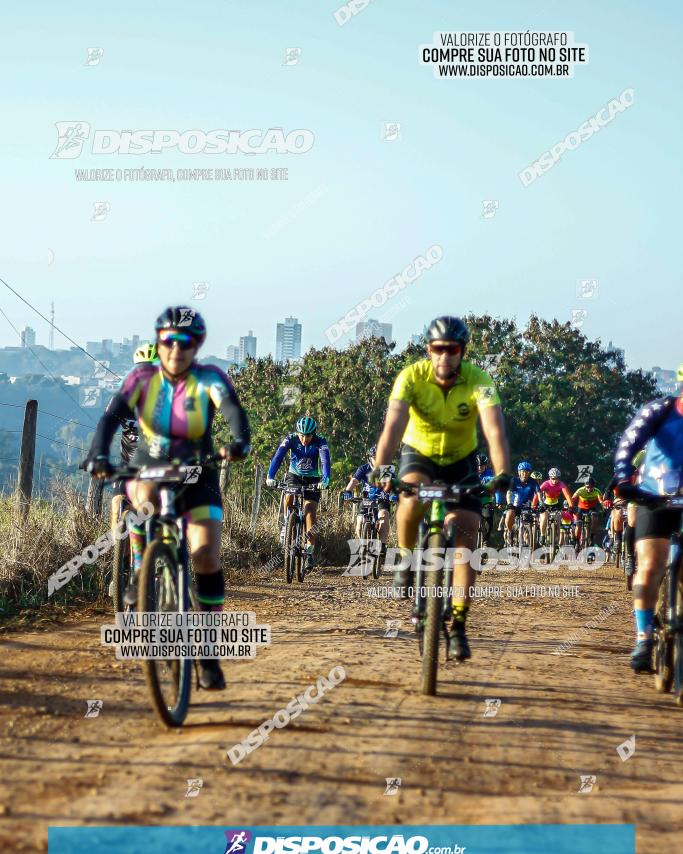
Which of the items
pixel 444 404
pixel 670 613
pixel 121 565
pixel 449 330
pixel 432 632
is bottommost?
pixel 432 632

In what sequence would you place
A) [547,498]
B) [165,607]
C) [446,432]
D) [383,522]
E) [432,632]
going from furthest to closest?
[547,498]
[383,522]
[446,432]
[432,632]
[165,607]

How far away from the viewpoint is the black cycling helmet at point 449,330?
744 cm

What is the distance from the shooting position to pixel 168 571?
19.6 ft

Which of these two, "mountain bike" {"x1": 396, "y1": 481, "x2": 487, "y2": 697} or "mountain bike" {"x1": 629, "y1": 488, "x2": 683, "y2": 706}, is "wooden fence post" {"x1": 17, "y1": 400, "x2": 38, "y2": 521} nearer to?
"mountain bike" {"x1": 396, "y1": 481, "x2": 487, "y2": 697}

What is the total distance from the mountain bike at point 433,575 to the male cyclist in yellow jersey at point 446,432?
0.11 metres

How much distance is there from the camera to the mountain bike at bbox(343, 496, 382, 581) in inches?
720

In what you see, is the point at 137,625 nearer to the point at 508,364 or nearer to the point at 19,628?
the point at 19,628

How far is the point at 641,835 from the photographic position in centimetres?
445

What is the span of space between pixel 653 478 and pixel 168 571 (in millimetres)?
3614

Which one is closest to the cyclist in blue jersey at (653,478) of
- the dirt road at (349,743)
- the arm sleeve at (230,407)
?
the dirt road at (349,743)

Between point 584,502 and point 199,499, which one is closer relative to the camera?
point 199,499

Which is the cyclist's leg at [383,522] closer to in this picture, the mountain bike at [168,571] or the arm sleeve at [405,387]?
the arm sleeve at [405,387]

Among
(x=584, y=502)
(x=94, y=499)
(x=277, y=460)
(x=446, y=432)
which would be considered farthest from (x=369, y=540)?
(x=446, y=432)

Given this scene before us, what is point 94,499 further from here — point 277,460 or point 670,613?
point 670,613
